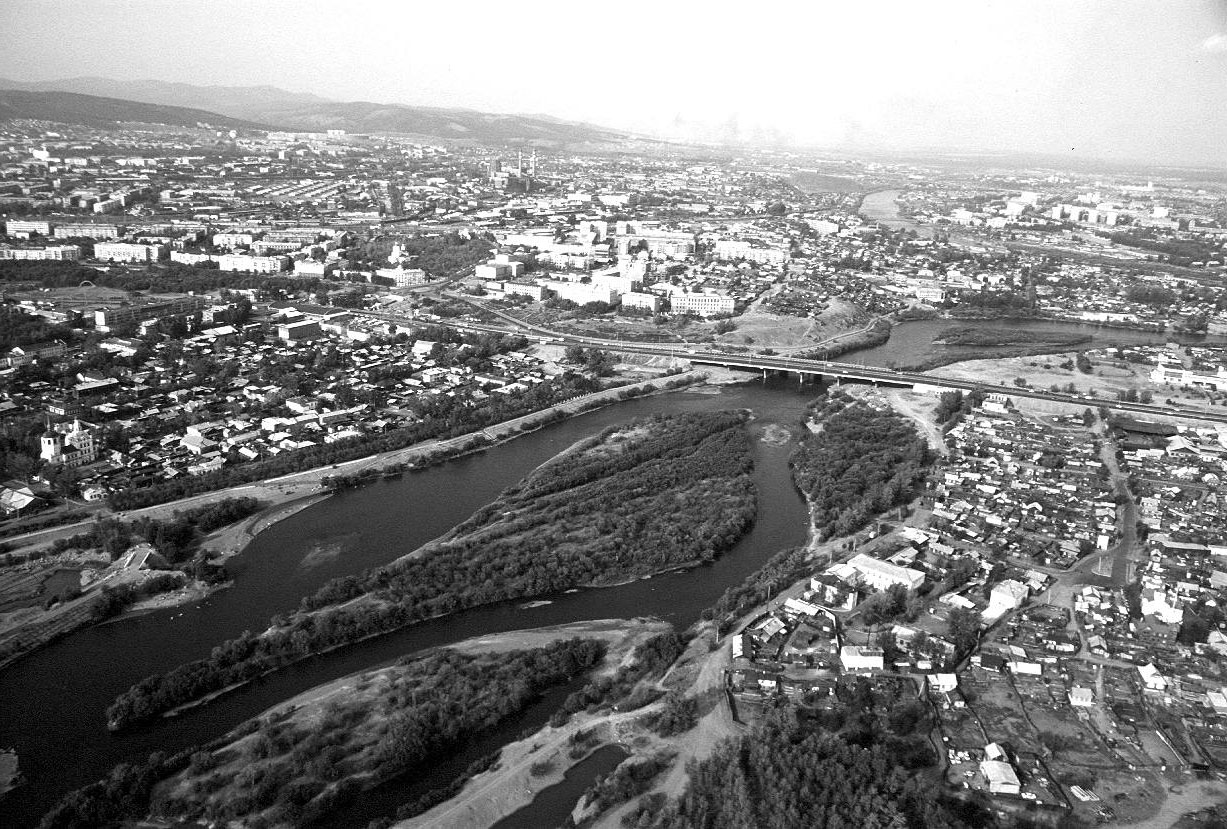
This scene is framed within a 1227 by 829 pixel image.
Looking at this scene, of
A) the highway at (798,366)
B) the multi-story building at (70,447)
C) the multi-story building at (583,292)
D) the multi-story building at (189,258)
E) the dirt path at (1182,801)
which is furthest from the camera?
the multi-story building at (189,258)

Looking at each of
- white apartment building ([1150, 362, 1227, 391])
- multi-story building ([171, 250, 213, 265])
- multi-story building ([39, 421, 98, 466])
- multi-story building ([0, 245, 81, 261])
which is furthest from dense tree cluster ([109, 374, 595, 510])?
multi-story building ([0, 245, 81, 261])

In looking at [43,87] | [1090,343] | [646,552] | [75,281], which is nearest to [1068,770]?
[646,552]

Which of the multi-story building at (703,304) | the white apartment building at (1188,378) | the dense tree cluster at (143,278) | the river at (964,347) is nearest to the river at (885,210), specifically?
the river at (964,347)

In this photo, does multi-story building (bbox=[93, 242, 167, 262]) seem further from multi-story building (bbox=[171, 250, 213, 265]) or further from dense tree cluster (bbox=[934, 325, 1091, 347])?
dense tree cluster (bbox=[934, 325, 1091, 347])

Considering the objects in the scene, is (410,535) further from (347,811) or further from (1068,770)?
(1068,770)

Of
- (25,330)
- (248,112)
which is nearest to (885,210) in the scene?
(25,330)

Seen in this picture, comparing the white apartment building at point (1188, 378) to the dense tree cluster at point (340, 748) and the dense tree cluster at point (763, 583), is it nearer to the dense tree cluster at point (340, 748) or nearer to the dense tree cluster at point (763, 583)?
the dense tree cluster at point (763, 583)
